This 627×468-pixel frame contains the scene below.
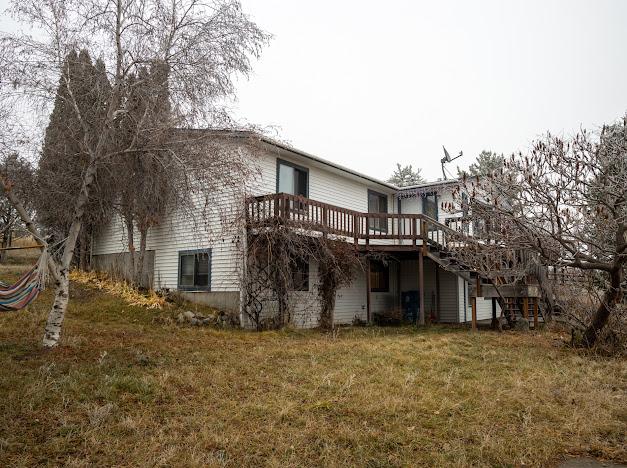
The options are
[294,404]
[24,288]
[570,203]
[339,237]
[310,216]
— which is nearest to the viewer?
[294,404]

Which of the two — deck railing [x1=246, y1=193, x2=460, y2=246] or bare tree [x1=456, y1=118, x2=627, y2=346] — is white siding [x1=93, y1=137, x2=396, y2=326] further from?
bare tree [x1=456, y1=118, x2=627, y2=346]

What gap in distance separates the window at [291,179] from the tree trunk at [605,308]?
932 cm

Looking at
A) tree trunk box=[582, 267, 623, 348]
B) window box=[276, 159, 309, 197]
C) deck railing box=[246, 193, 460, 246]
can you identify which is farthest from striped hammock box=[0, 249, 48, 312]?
tree trunk box=[582, 267, 623, 348]

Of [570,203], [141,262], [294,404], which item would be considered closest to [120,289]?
[141,262]

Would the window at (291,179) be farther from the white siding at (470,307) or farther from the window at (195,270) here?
the white siding at (470,307)

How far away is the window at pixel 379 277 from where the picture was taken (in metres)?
19.4

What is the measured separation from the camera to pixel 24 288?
7.38 meters

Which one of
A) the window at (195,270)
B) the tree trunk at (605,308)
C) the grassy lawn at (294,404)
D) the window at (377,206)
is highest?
the window at (377,206)

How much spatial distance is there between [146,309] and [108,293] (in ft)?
7.95

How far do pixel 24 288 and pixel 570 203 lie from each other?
365 inches

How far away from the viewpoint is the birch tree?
8219 millimetres

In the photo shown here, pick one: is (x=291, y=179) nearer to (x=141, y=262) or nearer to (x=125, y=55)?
(x=141, y=262)

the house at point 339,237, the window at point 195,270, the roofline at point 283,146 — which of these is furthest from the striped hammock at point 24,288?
the window at point 195,270

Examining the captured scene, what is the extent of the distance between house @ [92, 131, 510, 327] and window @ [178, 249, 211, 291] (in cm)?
3
